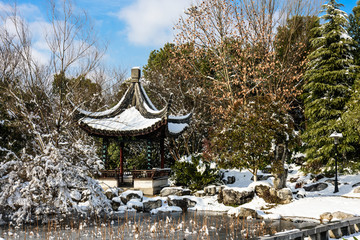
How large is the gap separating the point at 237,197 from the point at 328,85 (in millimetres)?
8264

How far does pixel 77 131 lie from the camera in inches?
940

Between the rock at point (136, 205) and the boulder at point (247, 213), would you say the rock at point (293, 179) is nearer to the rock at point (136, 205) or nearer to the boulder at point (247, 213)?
the boulder at point (247, 213)

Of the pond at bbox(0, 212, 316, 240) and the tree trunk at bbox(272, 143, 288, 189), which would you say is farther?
the tree trunk at bbox(272, 143, 288, 189)

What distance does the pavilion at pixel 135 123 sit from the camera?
16.7 m

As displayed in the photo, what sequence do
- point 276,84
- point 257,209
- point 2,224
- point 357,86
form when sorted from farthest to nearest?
1. point 276,84
2. point 357,86
3. point 257,209
4. point 2,224

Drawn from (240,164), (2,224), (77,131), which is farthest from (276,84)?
(2,224)

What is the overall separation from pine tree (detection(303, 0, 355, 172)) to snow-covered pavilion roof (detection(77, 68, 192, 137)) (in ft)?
22.7

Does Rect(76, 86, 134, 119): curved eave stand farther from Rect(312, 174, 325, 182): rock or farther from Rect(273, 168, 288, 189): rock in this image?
Rect(312, 174, 325, 182): rock

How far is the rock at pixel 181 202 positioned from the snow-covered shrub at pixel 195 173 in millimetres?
2040

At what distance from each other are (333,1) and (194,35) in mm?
7975

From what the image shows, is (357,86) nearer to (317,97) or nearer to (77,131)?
(317,97)

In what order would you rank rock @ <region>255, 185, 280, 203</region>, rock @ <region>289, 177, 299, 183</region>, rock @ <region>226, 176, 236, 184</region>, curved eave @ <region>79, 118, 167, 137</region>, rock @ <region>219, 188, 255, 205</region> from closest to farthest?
rock @ <region>255, 185, 280, 203</region> < rock @ <region>219, 188, 255, 205</region> < curved eave @ <region>79, 118, 167, 137</region> < rock @ <region>289, 177, 299, 183</region> < rock @ <region>226, 176, 236, 184</region>

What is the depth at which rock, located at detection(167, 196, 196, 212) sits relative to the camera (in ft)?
47.3

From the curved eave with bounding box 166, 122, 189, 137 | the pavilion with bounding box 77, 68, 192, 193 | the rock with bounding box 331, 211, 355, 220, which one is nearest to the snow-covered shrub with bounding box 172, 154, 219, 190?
the pavilion with bounding box 77, 68, 192, 193
